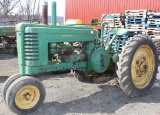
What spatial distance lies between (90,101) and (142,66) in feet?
4.45

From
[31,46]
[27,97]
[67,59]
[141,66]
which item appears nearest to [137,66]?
[141,66]

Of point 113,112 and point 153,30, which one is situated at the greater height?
point 153,30

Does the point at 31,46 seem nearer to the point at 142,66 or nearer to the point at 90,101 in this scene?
the point at 90,101

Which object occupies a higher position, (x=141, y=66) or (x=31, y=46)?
(x=31, y=46)

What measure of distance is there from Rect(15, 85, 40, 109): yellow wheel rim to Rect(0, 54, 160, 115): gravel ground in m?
0.20

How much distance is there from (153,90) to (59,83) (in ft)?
7.46

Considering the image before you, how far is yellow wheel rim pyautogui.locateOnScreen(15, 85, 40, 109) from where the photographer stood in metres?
4.07

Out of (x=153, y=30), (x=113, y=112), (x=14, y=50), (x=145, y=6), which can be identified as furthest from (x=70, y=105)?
(x=145, y=6)

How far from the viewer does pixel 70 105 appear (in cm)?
459

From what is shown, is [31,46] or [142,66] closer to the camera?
[31,46]

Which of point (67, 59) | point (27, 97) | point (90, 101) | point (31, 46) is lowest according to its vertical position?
point (90, 101)

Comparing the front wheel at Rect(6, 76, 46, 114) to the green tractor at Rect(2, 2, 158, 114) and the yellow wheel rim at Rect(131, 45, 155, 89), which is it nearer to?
the green tractor at Rect(2, 2, 158, 114)

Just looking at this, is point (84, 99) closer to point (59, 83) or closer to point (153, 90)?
point (59, 83)

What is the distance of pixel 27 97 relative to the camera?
414cm
